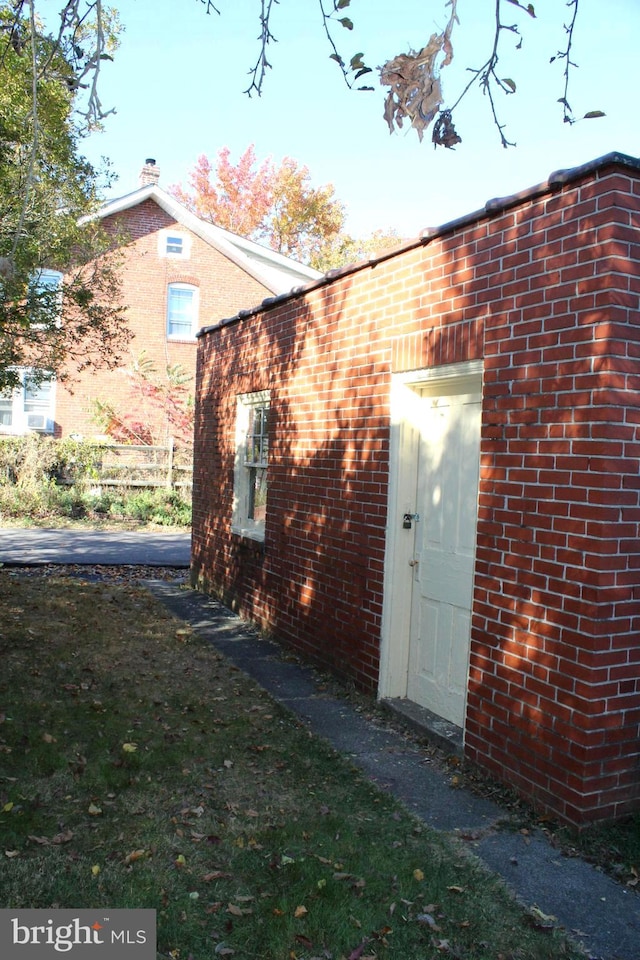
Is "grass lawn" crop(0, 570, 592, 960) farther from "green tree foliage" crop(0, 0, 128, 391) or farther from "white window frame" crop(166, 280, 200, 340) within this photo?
"white window frame" crop(166, 280, 200, 340)

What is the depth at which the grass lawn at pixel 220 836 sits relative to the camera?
3.03 meters

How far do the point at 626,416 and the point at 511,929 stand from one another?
2.33m

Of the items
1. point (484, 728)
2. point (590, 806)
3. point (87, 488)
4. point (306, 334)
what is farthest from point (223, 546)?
point (87, 488)

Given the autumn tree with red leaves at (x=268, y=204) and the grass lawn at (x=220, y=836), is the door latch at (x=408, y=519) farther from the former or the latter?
the autumn tree with red leaves at (x=268, y=204)

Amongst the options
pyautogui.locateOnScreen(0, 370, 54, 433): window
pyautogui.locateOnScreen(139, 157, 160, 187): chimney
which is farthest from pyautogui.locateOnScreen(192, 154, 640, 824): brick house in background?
pyautogui.locateOnScreen(139, 157, 160, 187): chimney

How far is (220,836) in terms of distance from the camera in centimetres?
377

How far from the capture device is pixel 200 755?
4.81 meters

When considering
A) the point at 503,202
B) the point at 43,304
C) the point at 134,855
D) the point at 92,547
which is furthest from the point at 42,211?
the point at 134,855

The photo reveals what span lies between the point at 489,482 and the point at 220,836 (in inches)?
95.2

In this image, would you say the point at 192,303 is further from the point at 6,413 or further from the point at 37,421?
the point at 6,413

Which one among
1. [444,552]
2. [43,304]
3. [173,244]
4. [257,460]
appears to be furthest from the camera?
[173,244]

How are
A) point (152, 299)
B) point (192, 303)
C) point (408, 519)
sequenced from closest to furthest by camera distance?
point (408, 519), point (152, 299), point (192, 303)

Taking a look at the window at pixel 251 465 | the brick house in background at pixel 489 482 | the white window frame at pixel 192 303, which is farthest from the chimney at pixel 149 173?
the brick house in background at pixel 489 482

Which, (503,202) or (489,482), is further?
(489,482)
